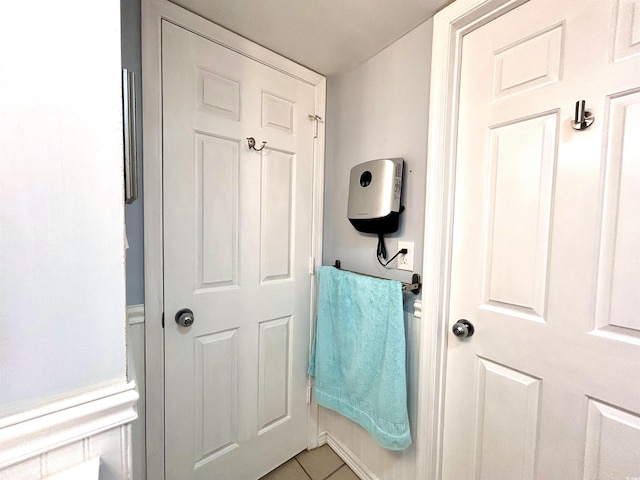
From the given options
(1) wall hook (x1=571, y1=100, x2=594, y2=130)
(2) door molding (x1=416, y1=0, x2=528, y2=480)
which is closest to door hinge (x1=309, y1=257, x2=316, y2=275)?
(2) door molding (x1=416, y1=0, x2=528, y2=480)

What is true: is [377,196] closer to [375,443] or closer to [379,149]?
[379,149]

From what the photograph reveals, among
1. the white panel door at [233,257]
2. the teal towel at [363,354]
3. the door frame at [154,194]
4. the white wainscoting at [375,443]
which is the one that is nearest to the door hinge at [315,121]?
the white panel door at [233,257]

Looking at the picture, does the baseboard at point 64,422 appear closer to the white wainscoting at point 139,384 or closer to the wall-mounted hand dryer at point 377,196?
the white wainscoting at point 139,384

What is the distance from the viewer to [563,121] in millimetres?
780

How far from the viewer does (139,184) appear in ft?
3.19

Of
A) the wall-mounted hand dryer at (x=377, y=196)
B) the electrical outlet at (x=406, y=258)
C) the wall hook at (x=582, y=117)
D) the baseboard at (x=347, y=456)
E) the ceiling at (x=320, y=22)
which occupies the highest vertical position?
the ceiling at (x=320, y=22)

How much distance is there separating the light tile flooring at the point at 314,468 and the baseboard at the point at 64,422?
121cm

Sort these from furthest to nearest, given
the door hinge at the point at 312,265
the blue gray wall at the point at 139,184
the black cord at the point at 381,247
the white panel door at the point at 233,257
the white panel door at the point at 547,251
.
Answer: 1. the door hinge at the point at 312,265
2. the black cord at the point at 381,247
3. the white panel door at the point at 233,257
4. the blue gray wall at the point at 139,184
5. the white panel door at the point at 547,251

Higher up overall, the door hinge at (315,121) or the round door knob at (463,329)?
the door hinge at (315,121)

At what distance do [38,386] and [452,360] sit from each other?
3.91ft

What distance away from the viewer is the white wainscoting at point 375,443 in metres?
1.12

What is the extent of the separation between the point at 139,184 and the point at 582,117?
4.65ft

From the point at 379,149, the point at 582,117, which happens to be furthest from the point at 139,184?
the point at 582,117

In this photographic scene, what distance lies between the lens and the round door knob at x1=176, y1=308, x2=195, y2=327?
107 cm
